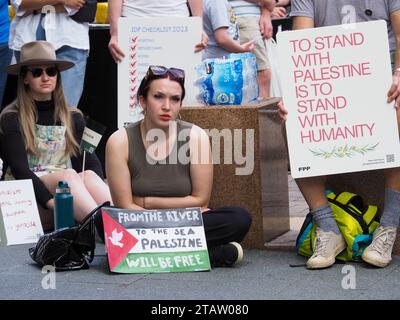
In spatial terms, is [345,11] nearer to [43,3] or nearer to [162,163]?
[162,163]

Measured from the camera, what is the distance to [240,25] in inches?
346

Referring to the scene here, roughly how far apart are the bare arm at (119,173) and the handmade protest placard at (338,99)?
958 mm

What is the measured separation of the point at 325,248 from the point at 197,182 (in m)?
0.84

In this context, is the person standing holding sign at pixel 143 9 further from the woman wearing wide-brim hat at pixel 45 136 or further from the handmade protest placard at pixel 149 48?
the woman wearing wide-brim hat at pixel 45 136

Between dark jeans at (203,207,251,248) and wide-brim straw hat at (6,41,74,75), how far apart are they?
6.40 feet

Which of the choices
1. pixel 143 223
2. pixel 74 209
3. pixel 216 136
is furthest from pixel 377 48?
pixel 74 209

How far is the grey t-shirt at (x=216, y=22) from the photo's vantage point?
8141 millimetres

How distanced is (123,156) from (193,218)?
56cm

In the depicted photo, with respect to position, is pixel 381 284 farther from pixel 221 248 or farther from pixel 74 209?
pixel 74 209

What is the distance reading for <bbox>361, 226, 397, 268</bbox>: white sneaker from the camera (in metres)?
5.98

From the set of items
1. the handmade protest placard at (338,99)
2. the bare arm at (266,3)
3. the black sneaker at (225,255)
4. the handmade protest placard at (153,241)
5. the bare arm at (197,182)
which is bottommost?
the black sneaker at (225,255)

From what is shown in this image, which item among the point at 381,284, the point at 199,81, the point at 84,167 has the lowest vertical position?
the point at 381,284

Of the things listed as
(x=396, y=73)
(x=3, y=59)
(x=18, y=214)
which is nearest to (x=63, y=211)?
(x=18, y=214)

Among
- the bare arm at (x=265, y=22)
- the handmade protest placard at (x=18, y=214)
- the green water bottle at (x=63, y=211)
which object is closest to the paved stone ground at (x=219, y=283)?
the green water bottle at (x=63, y=211)
